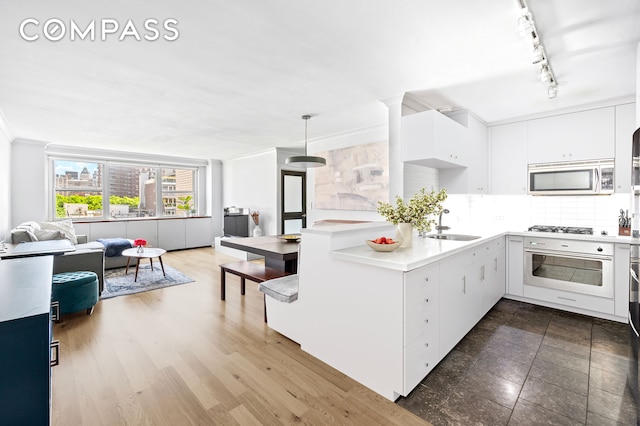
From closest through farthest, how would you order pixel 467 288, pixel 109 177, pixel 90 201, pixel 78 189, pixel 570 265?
pixel 467 288, pixel 570 265, pixel 78 189, pixel 90 201, pixel 109 177

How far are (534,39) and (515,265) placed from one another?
2.65m

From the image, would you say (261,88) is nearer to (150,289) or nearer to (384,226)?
(384,226)

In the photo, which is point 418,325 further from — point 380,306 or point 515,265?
point 515,265

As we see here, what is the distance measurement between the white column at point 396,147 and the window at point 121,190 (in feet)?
21.7

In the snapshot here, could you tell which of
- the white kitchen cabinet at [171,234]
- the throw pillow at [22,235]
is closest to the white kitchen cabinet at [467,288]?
the throw pillow at [22,235]

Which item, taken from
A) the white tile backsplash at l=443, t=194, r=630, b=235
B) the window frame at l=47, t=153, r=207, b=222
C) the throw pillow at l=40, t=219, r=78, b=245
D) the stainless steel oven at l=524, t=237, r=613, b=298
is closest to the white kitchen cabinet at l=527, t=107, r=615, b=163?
the white tile backsplash at l=443, t=194, r=630, b=235

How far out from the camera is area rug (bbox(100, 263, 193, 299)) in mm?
4280

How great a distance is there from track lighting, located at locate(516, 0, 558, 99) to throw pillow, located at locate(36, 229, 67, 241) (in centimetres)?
647

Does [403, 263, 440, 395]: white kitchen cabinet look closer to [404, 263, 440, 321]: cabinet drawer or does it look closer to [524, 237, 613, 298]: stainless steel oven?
[404, 263, 440, 321]: cabinet drawer

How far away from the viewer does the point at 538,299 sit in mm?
3572

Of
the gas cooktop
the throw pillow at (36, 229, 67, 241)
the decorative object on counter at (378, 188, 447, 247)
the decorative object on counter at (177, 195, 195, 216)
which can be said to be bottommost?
the throw pillow at (36, 229, 67, 241)

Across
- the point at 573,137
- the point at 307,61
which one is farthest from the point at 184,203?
the point at 573,137

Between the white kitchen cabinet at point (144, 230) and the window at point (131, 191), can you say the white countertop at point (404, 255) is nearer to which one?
the white kitchen cabinet at point (144, 230)

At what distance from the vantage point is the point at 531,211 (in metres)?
4.12
